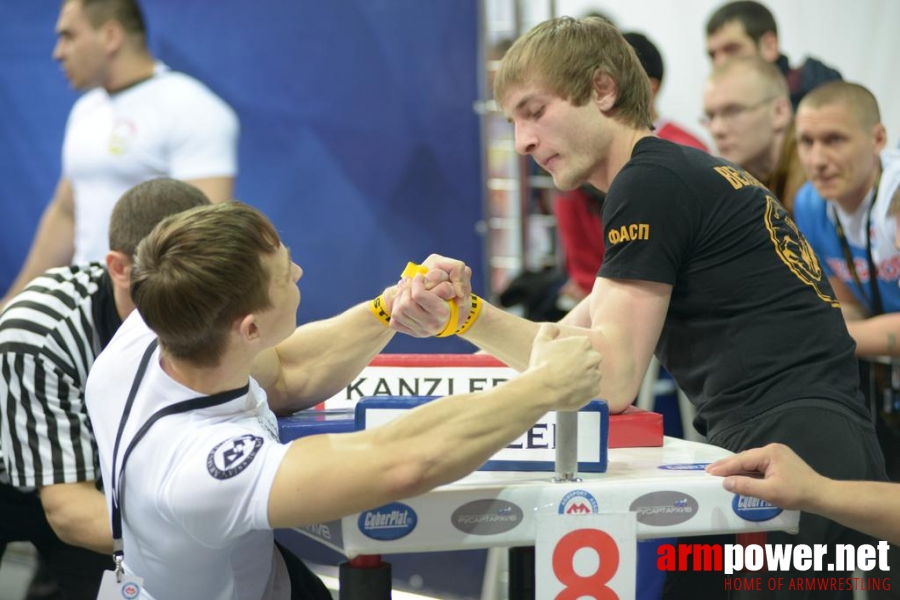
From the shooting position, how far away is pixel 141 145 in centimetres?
472

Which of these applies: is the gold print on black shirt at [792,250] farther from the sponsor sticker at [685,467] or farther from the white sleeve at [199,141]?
the white sleeve at [199,141]

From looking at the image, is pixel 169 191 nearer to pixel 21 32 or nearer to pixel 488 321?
pixel 488 321

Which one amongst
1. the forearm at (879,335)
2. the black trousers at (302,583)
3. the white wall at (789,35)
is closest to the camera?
the black trousers at (302,583)

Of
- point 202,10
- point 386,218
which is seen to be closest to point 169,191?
point 386,218

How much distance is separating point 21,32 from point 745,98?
3.46 meters

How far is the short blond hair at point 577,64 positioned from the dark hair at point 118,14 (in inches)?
115

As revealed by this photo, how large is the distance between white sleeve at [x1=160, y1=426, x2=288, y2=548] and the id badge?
0.72ft

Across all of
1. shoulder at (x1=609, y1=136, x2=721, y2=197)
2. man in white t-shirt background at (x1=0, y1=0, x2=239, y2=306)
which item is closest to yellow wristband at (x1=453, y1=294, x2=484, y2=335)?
shoulder at (x1=609, y1=136, x2=721, y2=197)

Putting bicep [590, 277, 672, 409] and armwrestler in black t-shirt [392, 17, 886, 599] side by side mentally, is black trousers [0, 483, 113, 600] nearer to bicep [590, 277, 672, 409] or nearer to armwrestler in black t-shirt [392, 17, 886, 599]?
armwrestler in black t-shirt [392, 17, 886, 599]

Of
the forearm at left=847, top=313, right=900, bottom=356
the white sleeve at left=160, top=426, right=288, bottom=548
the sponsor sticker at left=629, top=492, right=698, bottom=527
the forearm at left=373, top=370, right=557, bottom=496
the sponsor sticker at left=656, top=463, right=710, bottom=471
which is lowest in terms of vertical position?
the forearm at left=847, top=313, right=900, bottom=356

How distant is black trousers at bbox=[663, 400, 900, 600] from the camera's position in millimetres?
2125

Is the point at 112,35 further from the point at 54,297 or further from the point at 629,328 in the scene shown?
the point at 629,328

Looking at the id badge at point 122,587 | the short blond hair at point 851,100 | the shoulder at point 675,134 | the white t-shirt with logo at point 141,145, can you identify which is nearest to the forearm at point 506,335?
the id badge at point 122,587

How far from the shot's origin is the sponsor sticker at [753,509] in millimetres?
1910
